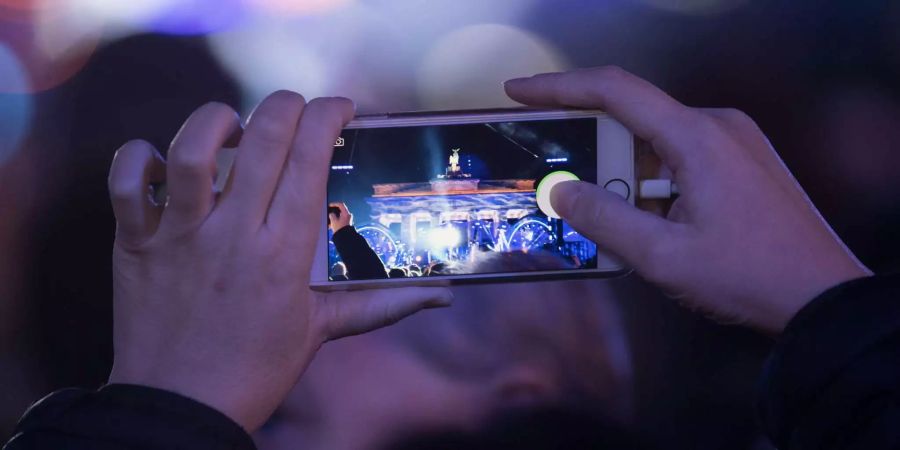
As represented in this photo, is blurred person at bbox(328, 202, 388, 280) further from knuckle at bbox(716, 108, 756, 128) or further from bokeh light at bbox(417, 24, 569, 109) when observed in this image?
knuckle at bbox(716, 108, 756, 128)

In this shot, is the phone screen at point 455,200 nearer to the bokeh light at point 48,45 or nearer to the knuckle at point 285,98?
the knuckle at point 285,98

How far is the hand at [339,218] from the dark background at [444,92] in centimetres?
17

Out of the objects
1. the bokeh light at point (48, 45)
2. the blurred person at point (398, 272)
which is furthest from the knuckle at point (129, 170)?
the bokeh light at point (48, 45)

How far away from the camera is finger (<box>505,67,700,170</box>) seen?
1.65 ft

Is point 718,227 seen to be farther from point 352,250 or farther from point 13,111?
point 13,111

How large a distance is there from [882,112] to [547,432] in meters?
0.57

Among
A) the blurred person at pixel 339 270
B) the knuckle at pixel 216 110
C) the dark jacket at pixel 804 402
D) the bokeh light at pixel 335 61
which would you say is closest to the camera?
the dark jacket at pixel 804 402

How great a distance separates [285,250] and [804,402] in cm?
40

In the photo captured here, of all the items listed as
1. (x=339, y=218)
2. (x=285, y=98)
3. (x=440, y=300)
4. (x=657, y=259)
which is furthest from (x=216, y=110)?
(x=657, y=259)

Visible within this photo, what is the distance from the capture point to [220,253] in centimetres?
47

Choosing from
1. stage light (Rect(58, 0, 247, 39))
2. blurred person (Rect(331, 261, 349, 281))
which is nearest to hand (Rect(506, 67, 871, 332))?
blurred person (Rect(331, 261, 349, 281))

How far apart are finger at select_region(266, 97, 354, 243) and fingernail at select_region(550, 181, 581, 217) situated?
216mm

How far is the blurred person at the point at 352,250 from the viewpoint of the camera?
0.58 metres

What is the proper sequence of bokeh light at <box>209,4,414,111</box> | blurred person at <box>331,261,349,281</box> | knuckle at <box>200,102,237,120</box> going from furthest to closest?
1. bokeh light at <box>209,4,414,111</box>
2. blurred person at <box>331,261,349,281</box>
3. knuckle at <box>200,102,237,120</box>
